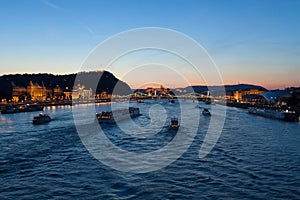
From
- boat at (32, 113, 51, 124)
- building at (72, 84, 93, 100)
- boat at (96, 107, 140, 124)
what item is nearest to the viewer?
boat at (32, 113, 51, 124)

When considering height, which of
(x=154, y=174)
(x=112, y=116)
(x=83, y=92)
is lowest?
(x=154, y=174)

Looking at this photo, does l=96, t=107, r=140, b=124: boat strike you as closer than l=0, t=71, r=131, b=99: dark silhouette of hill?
Yes

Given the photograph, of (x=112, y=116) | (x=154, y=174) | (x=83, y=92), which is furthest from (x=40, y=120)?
(x=83, y=92)

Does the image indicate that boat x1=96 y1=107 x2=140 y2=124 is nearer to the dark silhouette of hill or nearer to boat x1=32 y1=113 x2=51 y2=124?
boat x1=32 y1=113 x2=51 y2=124

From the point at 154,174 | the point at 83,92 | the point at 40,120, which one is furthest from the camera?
the point at 83,92

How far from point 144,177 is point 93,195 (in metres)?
1.97

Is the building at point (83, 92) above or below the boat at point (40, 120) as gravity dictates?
above

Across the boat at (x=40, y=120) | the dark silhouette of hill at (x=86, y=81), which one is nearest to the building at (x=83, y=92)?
the dark silhouette of hill at (x=86, y=81)

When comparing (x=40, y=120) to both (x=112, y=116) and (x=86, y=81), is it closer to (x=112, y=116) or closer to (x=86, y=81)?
(x=112, y=116)

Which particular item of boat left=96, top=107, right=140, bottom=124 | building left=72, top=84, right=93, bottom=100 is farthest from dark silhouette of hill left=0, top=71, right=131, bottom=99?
boat left=96, top=107, right=140, bottom=124

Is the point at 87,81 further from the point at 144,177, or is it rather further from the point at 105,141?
the point at 144,177

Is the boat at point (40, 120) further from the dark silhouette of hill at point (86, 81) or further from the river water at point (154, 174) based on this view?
the dark silhouette of hill at point (86, 81)

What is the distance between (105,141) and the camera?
1484 cm

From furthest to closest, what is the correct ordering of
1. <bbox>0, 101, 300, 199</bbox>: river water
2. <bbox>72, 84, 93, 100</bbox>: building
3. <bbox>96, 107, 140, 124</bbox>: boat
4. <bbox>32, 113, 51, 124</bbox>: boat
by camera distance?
<bbox>72, 84, 93, 100</bbox>: building → <bbox>96, 107, 140, 124</bbox>: boat → <bbox>32, 113, 51, 124</bbox>: boat → <bbox>0, 101, 300, 199</bbox>: river water
